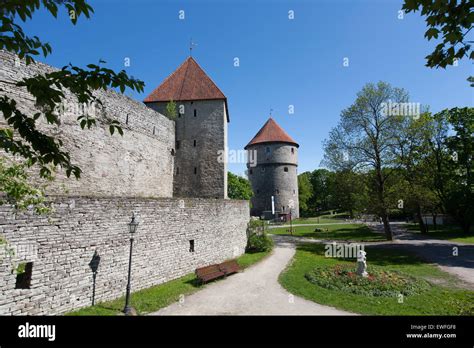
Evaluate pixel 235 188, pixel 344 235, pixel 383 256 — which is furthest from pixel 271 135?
pixel 383 256

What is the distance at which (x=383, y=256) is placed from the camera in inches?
682

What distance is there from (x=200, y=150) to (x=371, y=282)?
15.5 metres

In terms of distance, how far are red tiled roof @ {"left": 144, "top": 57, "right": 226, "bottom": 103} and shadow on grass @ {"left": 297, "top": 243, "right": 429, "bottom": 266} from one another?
14303 millimetres

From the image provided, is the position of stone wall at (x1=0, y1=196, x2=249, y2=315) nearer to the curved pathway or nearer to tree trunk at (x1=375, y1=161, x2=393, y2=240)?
the curved pathway

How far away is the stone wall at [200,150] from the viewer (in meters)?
21.9

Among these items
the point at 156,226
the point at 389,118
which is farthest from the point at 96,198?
the point at 389,118

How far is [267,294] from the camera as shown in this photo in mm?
10227

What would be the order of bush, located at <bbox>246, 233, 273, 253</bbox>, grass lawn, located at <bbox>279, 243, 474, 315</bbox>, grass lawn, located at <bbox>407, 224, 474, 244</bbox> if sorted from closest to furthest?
grass lawn, located at <bbox>279, 243, 474, 315</bbox> → bush, located at <bbox>246, 233, 273, 253</bbox> → grass lawn, located at <bbox>407, 224, 474, 244</bbox>

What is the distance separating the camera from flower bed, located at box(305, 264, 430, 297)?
10305mm

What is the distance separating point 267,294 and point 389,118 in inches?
778

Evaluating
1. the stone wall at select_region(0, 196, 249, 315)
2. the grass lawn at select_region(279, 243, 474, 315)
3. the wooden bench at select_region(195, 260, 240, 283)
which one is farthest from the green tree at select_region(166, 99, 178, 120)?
the grass lawn at select_region(279, 243, 474, 315)

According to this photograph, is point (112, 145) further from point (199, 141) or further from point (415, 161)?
point (415, 161)

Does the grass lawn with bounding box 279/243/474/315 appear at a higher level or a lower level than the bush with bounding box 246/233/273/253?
lower
